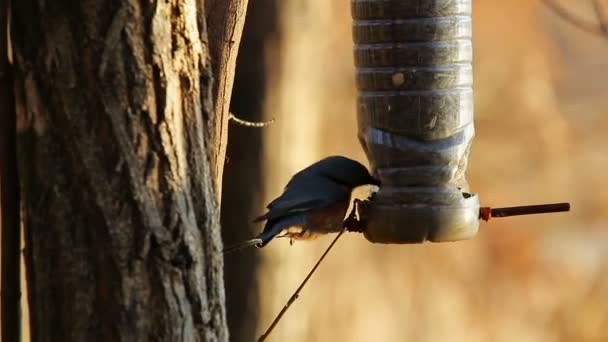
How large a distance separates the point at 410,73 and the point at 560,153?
429cm

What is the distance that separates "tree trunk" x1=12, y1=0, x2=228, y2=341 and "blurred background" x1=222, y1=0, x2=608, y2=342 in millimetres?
4150

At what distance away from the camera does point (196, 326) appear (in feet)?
7.38

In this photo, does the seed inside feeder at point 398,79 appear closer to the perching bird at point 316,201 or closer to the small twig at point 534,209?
the perching bird at point 316,201

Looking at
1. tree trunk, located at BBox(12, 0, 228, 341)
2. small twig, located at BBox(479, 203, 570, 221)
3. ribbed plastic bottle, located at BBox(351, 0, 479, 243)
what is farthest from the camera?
ribbed plastic bottle, located at BBox(351, 0, 479, 243)

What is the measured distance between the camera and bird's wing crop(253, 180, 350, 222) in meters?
3.62

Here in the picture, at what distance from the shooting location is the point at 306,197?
12.0 feet

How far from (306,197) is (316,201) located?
4 cm

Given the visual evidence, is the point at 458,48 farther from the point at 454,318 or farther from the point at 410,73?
the point at 454,318

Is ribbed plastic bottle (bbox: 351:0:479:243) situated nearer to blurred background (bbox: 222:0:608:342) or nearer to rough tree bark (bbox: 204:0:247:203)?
rough tree bark (bbox: 204:0:247:203)

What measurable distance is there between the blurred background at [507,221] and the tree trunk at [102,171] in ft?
13.6

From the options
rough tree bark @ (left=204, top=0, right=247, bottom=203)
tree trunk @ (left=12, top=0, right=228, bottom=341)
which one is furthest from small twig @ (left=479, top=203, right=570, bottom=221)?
tree trunk @ (left=12, top=0, right=228, bottom=341)

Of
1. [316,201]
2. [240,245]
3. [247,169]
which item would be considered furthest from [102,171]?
[247,169]

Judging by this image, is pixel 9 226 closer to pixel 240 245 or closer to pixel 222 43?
pixel 240 245

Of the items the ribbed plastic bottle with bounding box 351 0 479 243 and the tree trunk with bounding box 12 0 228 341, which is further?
the ribbed plastic bottle with bounding box 351 0 479 243
